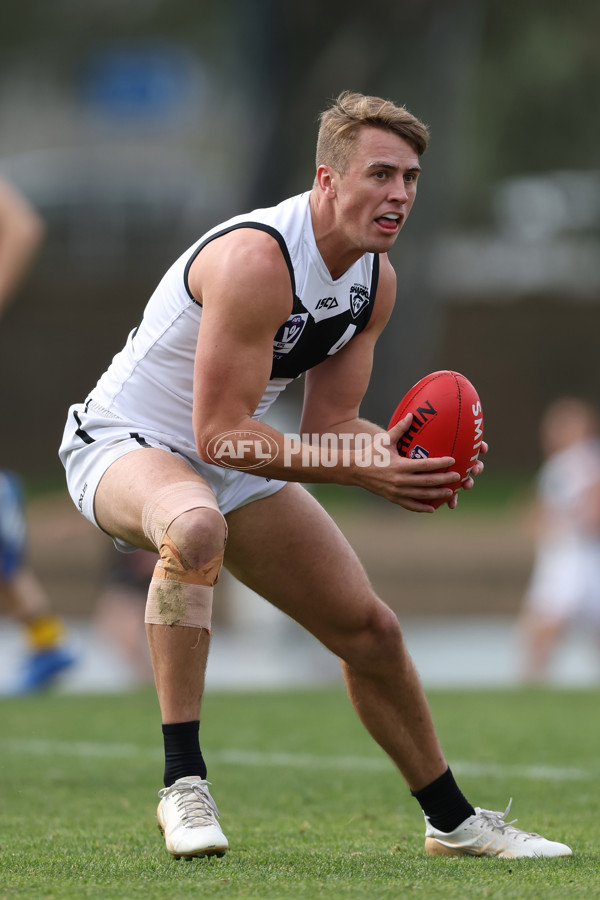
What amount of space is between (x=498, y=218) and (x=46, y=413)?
33.1 ft

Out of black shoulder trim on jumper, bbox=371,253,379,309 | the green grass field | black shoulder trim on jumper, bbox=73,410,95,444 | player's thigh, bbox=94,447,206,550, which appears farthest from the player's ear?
the green grass field

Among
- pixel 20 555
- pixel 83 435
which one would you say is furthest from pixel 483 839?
pixel 20 555

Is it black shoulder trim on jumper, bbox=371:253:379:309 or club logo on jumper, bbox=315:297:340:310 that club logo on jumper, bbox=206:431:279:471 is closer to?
club logo on jumper, bbox=315:297:340:310

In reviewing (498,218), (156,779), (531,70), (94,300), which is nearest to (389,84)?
(531,70)

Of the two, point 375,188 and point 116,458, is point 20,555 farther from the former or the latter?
point 375,188

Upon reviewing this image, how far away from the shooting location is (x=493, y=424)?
1002 inches

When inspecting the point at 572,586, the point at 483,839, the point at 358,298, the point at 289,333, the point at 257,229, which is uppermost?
the point at 257,229

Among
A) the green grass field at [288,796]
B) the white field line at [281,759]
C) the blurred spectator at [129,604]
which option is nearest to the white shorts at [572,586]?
the green grass field at [288,796]

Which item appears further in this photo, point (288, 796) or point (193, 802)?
point (288, 796)

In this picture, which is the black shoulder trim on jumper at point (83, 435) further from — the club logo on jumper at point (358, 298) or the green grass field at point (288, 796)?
the green grass field at point (288, 796)

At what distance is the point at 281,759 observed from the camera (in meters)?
7.26

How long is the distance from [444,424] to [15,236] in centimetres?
361

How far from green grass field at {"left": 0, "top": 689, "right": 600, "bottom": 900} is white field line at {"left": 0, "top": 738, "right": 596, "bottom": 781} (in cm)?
1

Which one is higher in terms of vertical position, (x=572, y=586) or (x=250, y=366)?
(x=250, y=366)
